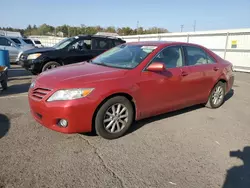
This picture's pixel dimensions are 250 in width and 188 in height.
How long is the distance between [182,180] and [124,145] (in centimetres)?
107

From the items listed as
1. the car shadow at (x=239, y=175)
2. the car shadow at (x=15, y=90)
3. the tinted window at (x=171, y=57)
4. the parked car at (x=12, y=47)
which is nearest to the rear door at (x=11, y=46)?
the parked car at (x=12, y=47)

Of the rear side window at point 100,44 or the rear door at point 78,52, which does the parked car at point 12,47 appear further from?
the rear side window at point 100,44

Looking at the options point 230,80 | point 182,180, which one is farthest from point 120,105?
Result: point 230,80

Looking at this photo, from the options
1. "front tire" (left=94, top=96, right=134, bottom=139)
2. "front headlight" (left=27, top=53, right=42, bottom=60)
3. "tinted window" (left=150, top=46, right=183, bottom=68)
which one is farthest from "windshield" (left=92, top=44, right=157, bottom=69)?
"front headlight" (left=27, top=53, right=42, bottom=60)

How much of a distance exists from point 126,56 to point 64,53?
478 centimetres

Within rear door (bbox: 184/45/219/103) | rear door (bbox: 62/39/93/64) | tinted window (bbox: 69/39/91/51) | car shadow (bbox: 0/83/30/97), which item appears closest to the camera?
rear door (bbox: 184/45/219/103)

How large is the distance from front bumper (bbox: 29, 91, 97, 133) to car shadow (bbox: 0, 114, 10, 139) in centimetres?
84

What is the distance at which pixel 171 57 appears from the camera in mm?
4312

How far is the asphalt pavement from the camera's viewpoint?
2533 millimetres

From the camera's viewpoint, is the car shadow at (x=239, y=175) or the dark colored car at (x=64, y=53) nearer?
the car shadow at (x=239, y=175)

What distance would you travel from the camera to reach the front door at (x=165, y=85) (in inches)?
148

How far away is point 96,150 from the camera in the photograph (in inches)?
125

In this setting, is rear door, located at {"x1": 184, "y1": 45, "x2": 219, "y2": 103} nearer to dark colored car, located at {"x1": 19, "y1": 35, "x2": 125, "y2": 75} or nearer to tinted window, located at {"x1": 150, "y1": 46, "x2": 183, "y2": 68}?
tinted window, located at {"x1": 150, "y1": 46, "x2": 183, "y2": 68}

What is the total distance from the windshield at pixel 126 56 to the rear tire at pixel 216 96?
2098 mm
